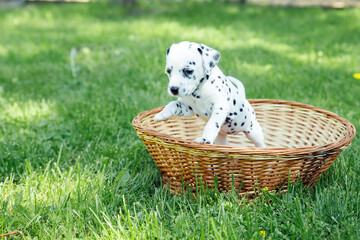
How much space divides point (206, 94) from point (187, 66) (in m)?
0.23

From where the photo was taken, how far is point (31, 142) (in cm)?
276

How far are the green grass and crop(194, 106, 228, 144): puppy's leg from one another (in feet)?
0.88

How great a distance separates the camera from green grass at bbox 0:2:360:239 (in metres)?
1.85

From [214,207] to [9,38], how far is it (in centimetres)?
514

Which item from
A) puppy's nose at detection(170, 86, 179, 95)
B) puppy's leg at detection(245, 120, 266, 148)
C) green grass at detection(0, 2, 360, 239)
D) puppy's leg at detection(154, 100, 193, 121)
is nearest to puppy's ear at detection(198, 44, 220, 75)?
puppy's nose at detection(170, 86, 179, 95)

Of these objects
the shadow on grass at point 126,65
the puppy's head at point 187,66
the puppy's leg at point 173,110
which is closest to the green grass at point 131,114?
the shadow on grass at point 126,65

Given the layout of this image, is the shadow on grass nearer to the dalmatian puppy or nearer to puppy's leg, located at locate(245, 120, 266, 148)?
the dalmatian puppy

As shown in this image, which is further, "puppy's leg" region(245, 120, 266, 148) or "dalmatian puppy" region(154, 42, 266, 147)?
"puppy's leg" region(245, 120, 266, 148)

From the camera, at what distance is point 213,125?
207cm

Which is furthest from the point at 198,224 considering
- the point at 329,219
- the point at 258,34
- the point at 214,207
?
the point at 258,34

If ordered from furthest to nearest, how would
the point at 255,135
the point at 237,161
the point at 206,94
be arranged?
the point at 255,135
the point at 206,94
the point at 237,161

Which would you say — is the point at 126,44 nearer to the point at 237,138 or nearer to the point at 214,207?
the point at 237,138

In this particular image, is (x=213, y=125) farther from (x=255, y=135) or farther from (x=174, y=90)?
(x=255, y=135)

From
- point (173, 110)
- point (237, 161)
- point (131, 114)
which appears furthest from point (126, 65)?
point (237, 161)
